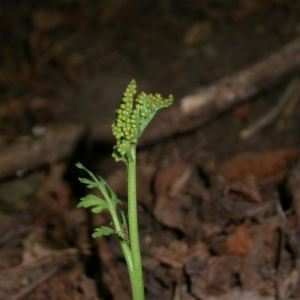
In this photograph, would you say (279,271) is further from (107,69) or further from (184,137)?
(107,69)

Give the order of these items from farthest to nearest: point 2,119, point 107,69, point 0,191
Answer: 1. point 107,69
2. point 2,119
3. point 0,191

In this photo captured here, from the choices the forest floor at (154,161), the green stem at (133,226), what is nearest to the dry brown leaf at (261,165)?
the forest floor at (154,161)

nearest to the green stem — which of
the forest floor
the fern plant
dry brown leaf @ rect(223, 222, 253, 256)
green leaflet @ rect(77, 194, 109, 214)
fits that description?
the fern plant

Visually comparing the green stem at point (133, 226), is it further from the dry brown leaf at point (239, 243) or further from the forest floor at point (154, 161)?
the dry brown leaf at point (239, 243)

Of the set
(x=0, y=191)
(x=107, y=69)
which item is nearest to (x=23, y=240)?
(x=0, y=191)

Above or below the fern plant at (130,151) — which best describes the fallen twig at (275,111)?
above

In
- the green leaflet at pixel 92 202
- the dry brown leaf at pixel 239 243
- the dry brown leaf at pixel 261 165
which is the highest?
the dry brown leaf at pixel 261 165
